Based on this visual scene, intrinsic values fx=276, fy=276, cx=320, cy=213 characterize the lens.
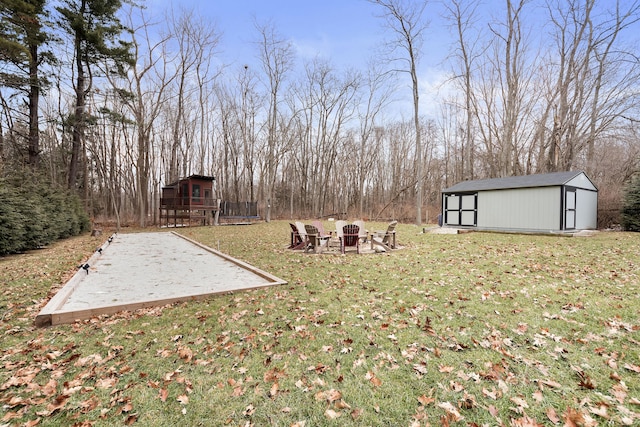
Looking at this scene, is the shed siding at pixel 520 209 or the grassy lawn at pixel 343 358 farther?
the shed siding at pixel 520 209

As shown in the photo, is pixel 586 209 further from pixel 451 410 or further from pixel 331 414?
pixel 331 414

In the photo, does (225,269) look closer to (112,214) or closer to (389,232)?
(389,232)

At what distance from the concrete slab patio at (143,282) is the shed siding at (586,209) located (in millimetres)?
17129

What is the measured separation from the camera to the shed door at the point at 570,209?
1365cm

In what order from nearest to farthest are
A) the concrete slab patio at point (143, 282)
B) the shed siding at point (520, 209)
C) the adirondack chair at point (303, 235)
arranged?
the concrete slab patio at point (143, 282), the adirondack chair at point (303, 235), the shed siding at point (520, 209)

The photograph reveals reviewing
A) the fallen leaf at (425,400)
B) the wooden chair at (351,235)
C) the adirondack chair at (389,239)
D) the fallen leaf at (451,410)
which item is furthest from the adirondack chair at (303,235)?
the fallen leaf at (451,410)

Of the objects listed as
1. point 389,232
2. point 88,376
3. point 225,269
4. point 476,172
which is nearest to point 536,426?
point 88,376

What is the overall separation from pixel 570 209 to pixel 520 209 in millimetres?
2055

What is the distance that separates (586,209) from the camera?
604 inches

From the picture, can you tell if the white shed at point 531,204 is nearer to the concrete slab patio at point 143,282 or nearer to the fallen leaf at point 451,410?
the concrete slab patio at point 143,282

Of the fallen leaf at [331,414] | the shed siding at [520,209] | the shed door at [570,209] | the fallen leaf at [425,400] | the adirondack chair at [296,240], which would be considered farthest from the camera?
the shed siding at [520,209]

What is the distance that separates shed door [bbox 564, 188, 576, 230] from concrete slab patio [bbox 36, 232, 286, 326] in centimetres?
1524

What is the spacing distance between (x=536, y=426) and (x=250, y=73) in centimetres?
3271

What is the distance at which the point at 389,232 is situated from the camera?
10.3m
